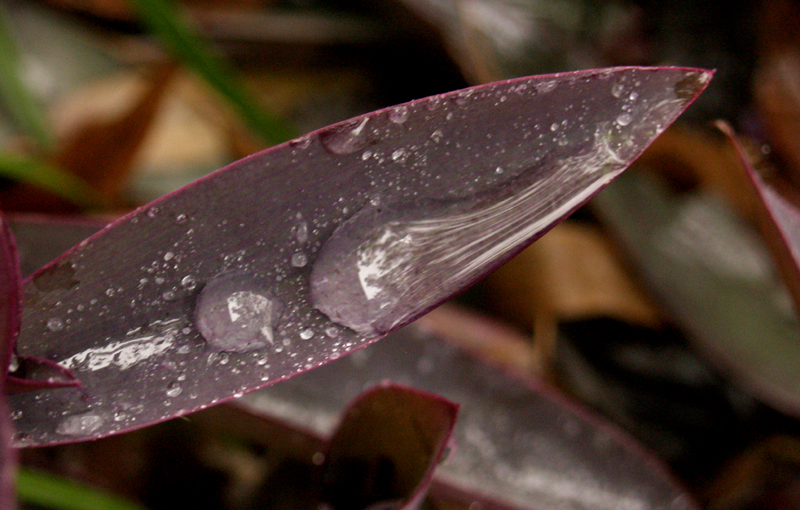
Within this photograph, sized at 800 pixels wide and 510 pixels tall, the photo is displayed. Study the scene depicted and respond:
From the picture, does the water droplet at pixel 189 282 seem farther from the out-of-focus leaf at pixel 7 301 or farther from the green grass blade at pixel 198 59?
the green grass blade at pixel 198 59

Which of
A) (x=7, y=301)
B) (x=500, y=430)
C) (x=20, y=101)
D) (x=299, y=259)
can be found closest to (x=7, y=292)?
(x=7, y=301)

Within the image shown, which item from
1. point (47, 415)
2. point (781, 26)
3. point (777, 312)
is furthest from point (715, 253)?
point (47, 415)

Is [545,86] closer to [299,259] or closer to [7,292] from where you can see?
[299,259]

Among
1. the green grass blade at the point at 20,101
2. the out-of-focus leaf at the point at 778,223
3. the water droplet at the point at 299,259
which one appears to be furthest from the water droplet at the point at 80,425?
the green grass blade at the point at 20,101

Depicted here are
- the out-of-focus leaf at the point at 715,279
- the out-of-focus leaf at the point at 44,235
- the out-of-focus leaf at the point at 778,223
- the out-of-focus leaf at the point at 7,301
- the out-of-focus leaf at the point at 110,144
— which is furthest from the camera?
the out-of-focus leaf at the point at 110,144

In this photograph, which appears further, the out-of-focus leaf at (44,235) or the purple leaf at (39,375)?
the out-of-focus leaf at (44,235)
